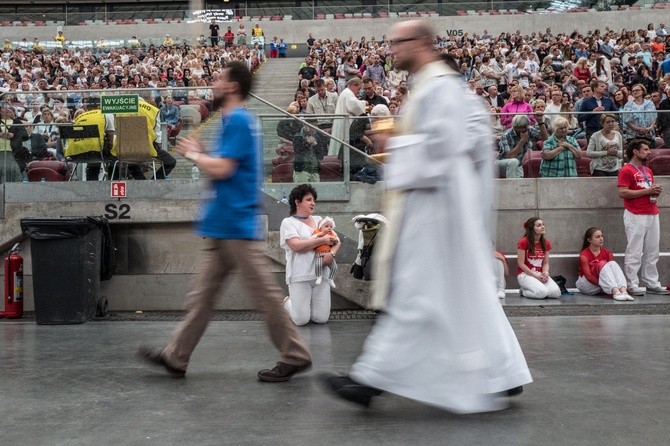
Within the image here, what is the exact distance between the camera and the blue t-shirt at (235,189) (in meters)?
5.32

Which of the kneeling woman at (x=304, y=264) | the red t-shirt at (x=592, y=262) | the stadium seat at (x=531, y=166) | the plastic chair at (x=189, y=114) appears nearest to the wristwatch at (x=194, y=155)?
the kneeling woman at (x=304, y=264)

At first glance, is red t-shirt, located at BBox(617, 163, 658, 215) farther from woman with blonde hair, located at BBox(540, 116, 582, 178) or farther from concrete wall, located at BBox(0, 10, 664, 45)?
concrete wall, located at BBox(0, 10, 664, 45)

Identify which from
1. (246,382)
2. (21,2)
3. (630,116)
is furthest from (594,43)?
(21,2)

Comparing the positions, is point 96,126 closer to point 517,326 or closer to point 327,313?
point 327,313

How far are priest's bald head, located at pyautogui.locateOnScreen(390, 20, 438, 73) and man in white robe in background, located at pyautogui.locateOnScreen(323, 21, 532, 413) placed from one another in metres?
0.09

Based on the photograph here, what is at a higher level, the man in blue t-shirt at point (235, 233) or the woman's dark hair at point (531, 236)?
the man in blue t-shirt at point (235, 233)

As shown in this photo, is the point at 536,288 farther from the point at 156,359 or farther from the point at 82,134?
the point at 156,359

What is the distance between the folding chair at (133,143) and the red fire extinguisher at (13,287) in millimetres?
1585

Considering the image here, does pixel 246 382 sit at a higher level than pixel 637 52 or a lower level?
lower

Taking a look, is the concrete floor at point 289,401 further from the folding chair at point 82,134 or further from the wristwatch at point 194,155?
the folding chair at point 82,134

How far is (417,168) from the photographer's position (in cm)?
443

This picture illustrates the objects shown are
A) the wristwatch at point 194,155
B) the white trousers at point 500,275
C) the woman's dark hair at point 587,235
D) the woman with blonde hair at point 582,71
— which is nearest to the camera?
the wristwatch at point 194,155

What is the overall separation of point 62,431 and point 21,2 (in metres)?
49.6

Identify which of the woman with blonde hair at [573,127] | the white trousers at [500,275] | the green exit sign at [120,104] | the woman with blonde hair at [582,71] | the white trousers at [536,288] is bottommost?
the white trousers at [536,288]
